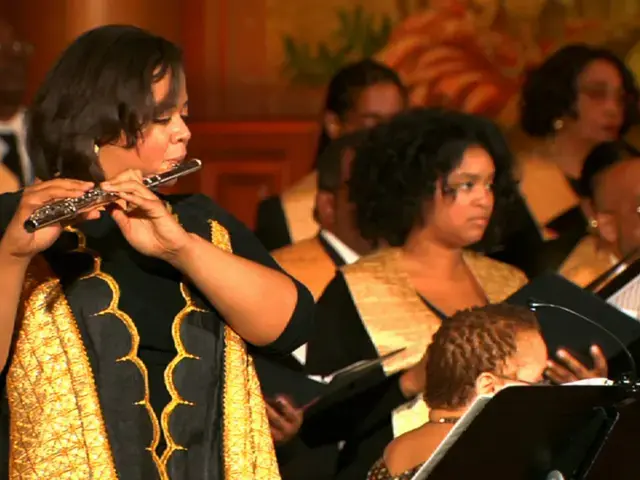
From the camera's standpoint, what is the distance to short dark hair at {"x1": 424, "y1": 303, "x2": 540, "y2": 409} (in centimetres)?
358

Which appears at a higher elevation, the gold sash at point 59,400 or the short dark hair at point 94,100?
the short dark hair at point 94,100

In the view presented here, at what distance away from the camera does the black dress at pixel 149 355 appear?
3045 mm

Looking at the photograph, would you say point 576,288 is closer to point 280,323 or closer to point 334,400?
point 334,400

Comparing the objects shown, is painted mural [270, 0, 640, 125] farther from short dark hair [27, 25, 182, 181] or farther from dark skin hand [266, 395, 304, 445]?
short dark hair [27, 25, 182, 181]

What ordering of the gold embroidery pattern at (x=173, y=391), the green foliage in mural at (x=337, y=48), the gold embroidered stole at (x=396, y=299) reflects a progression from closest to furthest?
the gold embroidery pattern at (x=173, y=391) → the gold embroidered stole at (x=396, y=299) → the green foliage in mural at (x=337, y=48)

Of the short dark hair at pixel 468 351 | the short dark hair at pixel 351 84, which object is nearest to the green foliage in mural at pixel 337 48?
the short dark hair at pixel 351 84

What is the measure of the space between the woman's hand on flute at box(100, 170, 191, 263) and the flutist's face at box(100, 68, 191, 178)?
4.6 inches

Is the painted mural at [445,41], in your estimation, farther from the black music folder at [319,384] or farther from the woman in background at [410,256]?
the black music folder at [319,384]

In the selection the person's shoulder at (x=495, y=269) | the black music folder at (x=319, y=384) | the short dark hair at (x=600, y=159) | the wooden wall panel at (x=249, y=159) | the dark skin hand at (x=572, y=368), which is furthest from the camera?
the wooden wall panel at (x=249, y=159)

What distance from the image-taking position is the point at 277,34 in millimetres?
7445

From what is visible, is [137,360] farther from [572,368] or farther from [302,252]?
[302,252]

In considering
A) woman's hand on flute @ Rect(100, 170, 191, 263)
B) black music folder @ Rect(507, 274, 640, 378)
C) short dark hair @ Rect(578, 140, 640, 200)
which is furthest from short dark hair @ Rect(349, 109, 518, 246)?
woman's hand on flute @ Rect(100, 170, 191, 263)

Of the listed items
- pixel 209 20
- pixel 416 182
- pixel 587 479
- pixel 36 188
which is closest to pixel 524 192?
pixel 416 182

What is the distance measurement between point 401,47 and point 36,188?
4.68 m
